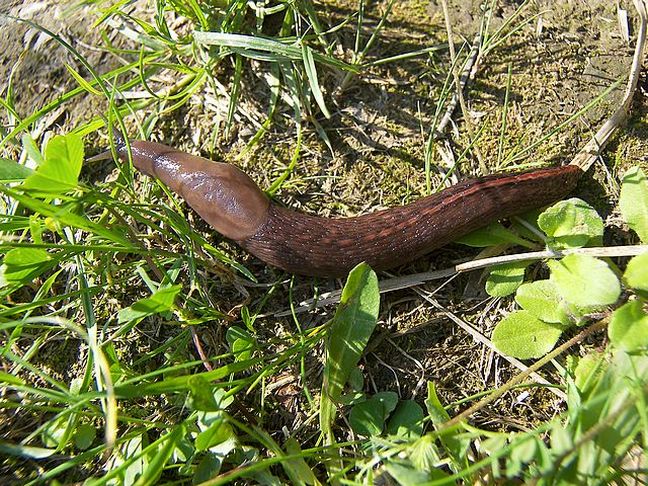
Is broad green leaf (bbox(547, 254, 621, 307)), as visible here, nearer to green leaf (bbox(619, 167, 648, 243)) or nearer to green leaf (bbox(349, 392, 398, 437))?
green leaf (bbox(619, 167, 648, 243))

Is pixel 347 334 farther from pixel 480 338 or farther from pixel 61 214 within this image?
pixel 61 214

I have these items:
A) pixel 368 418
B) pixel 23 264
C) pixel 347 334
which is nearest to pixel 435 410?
pixel 368 418

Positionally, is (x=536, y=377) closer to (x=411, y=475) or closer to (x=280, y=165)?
(x=411, y=475)

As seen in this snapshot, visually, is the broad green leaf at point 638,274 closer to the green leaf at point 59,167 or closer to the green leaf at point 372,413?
the green leaf at point 372,413

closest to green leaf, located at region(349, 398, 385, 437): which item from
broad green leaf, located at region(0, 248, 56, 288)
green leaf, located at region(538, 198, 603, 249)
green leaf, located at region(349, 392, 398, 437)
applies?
green leaf, located at region(349, 392, 398, 437)

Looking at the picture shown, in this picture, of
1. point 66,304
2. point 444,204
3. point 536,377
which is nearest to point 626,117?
point 444,204

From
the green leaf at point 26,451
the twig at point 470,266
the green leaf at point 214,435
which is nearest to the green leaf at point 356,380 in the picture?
the twig at point 470,266
